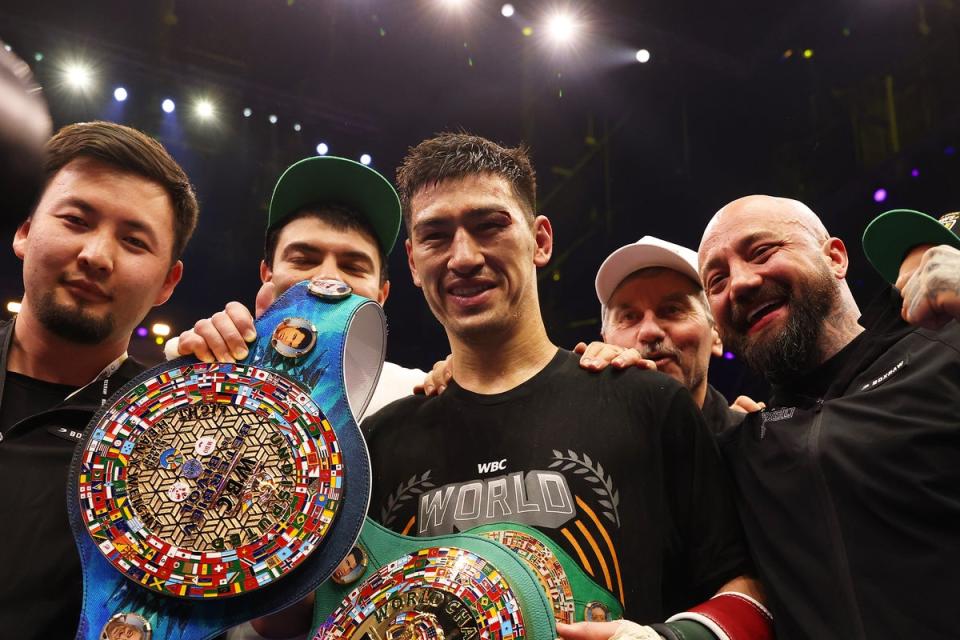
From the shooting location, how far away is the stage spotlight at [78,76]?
581cm

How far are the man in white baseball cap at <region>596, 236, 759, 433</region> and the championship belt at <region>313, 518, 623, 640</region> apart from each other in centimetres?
126

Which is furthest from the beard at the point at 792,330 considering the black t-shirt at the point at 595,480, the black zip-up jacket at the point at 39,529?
the black zip-up jacket at the point at 39,529

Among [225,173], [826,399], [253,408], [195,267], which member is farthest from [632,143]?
[253,408]

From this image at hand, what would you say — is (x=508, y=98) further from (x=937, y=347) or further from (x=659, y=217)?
(x=937, y=347)

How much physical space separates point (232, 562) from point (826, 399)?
4.00 ft

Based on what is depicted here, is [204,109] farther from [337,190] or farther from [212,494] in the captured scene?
[212,494]

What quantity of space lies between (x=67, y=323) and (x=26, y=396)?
0.76ft

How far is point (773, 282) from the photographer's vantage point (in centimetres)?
160

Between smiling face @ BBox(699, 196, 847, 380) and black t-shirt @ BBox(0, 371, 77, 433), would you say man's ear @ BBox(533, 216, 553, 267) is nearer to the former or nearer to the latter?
smiling face @ BBox(699, 196, 847, 380)

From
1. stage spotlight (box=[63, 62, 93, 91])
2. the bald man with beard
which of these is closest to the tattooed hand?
the bald man with beard

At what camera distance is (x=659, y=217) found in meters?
7.01

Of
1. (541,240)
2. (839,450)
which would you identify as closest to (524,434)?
(541,240)

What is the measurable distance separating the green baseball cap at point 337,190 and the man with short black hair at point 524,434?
0.27 metres

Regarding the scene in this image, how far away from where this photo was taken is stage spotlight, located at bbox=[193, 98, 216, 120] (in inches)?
246
